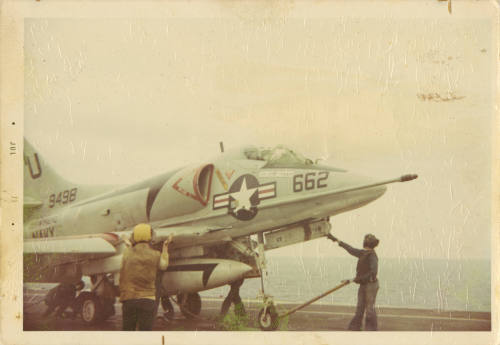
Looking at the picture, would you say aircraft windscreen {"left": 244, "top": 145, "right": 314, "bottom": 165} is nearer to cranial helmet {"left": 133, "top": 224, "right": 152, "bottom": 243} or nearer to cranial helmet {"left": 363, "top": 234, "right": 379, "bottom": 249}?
cranial helmet {"left": 363, "top": 234, "right": 379, "bottom": 249}

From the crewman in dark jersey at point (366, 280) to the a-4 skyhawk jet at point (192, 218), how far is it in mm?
343

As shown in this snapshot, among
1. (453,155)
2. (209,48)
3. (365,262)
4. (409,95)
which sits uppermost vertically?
(209,48)

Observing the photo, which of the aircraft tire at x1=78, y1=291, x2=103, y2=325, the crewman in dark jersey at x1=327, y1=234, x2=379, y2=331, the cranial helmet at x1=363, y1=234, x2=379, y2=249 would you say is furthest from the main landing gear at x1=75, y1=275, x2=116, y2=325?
the cranial helmet at x1=363, y1=234, x2=379, y2=249

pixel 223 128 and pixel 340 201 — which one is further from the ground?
pixel 223 128

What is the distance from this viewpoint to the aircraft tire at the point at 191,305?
214 inches

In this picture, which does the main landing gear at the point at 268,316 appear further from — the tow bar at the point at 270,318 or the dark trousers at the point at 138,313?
the dark trousers at the point at 138,313

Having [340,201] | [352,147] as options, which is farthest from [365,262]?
[352,147]

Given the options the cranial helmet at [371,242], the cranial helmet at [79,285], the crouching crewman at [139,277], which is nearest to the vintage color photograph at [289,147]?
the cranial helmet at [371,242]

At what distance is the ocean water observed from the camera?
5.32m

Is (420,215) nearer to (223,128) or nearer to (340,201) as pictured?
(340,201)

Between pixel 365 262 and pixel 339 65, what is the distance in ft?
5.94

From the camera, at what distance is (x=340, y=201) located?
5.25 meters

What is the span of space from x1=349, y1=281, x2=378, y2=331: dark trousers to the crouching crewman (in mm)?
1789

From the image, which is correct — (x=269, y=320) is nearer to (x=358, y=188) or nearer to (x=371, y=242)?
(x=371, y=242)
